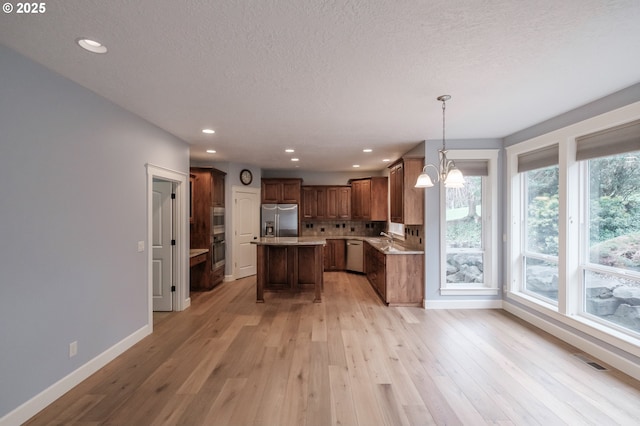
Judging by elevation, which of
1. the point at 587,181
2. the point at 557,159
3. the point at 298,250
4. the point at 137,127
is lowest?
the point at 298,250

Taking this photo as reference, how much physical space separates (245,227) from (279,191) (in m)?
1.33

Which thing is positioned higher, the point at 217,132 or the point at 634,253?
the point at 217,132

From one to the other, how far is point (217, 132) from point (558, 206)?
4.53 m

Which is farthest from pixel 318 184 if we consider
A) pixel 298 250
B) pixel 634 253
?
pixel 634 253

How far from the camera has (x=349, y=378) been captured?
2635 millimetres

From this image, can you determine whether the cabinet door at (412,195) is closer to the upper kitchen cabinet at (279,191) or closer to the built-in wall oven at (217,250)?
the upper kitchen cabinet at (279,191)

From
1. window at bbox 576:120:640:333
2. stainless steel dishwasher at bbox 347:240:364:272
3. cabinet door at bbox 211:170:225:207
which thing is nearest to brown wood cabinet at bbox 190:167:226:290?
cabinet door at bbox 211:170:225:207

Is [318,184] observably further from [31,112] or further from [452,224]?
[31,112]

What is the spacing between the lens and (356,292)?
5.66 m

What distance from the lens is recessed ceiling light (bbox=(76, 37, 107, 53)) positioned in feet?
6.41

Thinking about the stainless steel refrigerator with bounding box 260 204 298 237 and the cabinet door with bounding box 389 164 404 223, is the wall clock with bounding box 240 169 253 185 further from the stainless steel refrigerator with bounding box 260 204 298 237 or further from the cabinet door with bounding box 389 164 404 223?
the cabinet door with bounding box 389 164 404 223

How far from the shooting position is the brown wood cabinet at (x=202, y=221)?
571cm

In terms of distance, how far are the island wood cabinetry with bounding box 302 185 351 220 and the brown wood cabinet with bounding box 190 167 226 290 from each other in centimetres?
274

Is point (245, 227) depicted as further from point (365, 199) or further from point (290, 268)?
point (365, 199)
